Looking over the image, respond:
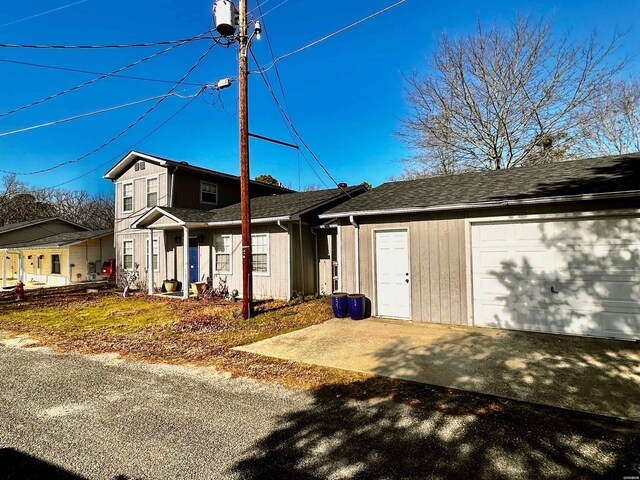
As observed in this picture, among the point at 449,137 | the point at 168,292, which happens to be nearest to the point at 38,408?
the point at 168,292

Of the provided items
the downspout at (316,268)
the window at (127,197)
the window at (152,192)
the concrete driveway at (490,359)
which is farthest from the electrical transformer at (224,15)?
the window at (127,197)

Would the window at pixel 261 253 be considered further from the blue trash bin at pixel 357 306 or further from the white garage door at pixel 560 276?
the white garage door at pixel 560 276

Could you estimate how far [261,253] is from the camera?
42.8 feet

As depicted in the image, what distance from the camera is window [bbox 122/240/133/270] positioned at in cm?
1769

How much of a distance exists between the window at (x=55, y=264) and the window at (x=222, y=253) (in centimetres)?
1408

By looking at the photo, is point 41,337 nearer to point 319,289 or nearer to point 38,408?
point 38,408

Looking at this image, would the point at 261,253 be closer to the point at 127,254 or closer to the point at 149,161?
the point at 149,161

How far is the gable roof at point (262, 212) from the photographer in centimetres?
1238

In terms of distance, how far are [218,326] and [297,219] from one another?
4.77 meters

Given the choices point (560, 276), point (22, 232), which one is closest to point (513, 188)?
point (560, 276)

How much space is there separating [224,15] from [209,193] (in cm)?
988

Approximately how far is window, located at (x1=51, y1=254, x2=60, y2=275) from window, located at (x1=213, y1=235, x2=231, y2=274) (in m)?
14.1

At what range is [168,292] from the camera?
14.9 meters

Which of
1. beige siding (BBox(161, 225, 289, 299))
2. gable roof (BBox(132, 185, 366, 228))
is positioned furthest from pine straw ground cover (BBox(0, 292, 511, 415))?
gable roof (BBox(132, 185, 366, 228))
